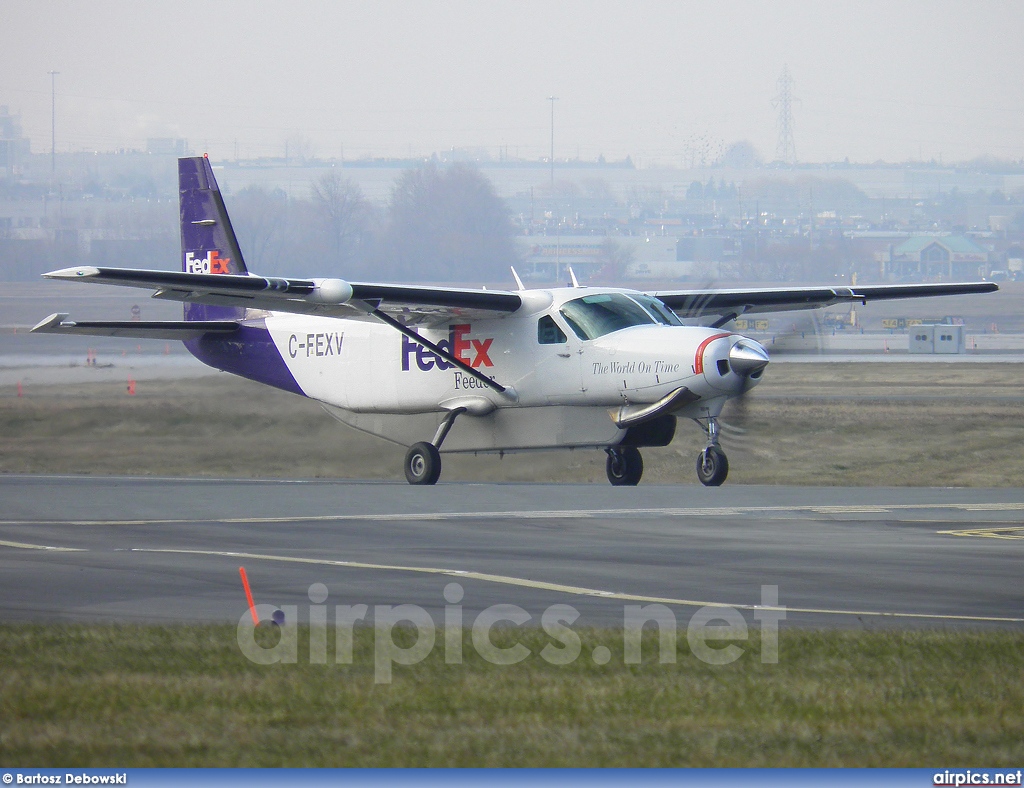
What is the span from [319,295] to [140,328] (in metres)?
6.49

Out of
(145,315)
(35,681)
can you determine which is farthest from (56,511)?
(145,315)

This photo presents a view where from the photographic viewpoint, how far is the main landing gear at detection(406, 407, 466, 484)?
23453 millimetres

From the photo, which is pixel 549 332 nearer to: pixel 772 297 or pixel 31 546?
pixel 772 297

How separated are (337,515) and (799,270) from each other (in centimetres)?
11281

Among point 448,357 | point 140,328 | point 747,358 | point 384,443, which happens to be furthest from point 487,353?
point 140,328

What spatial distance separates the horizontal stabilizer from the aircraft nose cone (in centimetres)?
1082

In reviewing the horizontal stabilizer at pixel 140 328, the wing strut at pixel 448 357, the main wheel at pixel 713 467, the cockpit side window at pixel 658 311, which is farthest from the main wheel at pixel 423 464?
the horizontal stabilizer at pixel 140 328

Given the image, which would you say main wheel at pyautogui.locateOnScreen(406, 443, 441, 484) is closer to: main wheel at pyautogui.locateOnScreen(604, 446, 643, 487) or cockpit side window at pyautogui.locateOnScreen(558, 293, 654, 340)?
main wheel at pyautogui.locateOnScreen(604, 446, 643, 487)

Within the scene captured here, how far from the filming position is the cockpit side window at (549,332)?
22.2m

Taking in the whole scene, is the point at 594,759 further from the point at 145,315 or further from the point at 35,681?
the point at 145,315

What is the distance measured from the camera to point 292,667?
7.64 metres

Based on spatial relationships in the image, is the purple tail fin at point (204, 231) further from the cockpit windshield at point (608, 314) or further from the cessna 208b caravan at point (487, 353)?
the cockpit windshield at point (608, 314)

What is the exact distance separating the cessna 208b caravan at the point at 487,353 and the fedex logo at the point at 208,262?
1060 millimetres

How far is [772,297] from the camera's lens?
2475 cm
